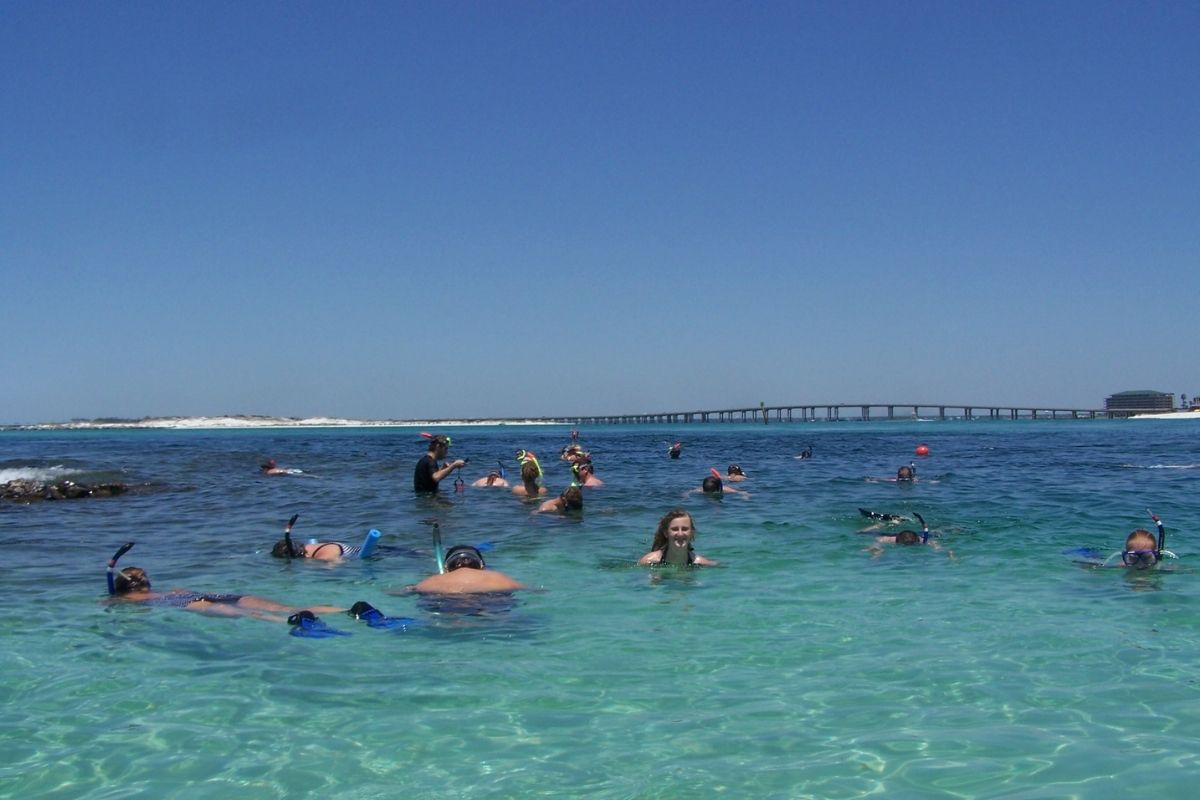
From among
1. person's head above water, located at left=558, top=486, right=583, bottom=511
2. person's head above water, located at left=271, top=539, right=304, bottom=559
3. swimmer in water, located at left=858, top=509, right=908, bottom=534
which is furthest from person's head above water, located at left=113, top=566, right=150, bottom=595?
swimmer in water, located at left=858, top=509, right=908, bottom=534

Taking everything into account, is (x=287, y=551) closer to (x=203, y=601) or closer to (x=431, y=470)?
(x=203, y=601)

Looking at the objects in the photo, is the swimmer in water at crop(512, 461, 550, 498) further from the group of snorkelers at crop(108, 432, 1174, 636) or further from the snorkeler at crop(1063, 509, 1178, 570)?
the snorkeler at crop(1063, 509, 1178, 570)

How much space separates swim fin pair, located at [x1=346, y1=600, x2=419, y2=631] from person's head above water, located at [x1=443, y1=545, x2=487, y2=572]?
147cm

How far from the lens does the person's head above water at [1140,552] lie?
10.1 m

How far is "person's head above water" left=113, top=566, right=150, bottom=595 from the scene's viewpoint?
9.43 meters

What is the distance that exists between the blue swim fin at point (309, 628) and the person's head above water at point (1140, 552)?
25.6 feet

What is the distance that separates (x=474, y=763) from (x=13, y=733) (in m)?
2.82

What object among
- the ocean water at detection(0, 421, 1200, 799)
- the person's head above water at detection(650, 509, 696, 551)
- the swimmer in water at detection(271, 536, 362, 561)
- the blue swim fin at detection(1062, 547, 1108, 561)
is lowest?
the ocean water at detection(0, 421, 1200, 799)

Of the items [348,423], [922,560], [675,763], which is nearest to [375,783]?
[675,763]

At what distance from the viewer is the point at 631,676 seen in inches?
264

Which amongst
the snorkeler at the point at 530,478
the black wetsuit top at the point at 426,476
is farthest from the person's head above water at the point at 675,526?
the black wetsuit top at the point at 426,476

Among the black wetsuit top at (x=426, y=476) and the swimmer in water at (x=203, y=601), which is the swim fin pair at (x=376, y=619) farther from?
the black wetsuit top at (x=426, y=476)

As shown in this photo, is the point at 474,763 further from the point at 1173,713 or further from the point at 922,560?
the point at 922,560

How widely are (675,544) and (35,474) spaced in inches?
825
